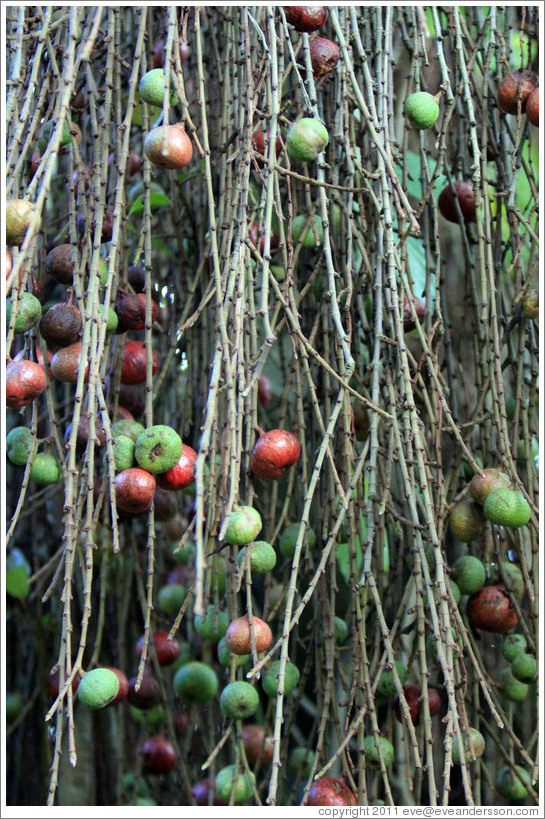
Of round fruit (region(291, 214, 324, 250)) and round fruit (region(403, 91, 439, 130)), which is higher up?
round fruit (region(403, 91, 439, 130))

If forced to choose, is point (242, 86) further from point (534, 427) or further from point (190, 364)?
point (534, 427)

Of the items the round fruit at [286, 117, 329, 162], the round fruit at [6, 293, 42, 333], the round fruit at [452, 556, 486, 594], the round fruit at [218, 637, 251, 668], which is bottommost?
the round fruit at [218, 637, 251, 668]

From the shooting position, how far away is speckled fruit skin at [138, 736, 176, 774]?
5.24 ft

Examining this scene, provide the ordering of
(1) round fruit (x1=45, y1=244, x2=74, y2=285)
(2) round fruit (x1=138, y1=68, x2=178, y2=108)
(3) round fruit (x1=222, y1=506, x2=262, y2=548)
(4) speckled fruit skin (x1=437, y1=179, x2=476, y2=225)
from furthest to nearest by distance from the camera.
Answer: (4) speckled fruit skin (x1=437, y1=179, x2=476, y2=225), (1) round fruit (x1=45, y1=244, x2=74, y2=285), (2) round fruit (x1=138, y1=68, x2=178, y2=108), (3) round fruit (x1=222, y1=506, x2=262, y2=548)

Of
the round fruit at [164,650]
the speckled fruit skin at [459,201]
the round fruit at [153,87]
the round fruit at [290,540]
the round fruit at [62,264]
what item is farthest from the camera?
the round fruit at [164,650]

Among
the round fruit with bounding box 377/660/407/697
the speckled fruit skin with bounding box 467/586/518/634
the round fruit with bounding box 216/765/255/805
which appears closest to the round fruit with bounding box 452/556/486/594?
the speckled fruit skin with bounding box 467/586/518/634

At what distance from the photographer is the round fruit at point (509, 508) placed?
105 centimetres

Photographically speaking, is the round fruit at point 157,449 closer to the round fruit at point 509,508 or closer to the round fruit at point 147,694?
the round fruit at point 509,508

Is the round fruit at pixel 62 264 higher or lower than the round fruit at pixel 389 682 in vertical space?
higher

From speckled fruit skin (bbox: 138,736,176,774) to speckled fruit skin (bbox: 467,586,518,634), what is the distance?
689 mm

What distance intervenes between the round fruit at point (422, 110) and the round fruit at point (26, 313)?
1.74 ft

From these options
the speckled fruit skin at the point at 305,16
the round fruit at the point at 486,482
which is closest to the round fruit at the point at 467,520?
the round fruit at the point at 486,482

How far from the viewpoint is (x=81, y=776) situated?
1725mm

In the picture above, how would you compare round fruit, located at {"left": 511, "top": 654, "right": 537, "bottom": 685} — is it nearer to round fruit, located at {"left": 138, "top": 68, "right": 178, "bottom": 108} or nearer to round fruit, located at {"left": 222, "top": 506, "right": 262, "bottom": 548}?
round fruit, located at {"left": 222, "top": 506, "right": 262, "bottom": 548}
